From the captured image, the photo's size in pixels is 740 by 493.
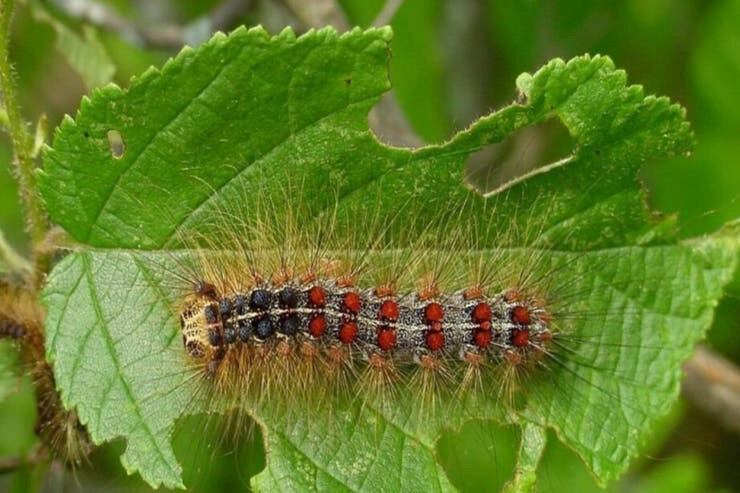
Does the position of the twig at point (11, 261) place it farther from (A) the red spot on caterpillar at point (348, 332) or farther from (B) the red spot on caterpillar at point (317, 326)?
(A) the red spot on caterpillar at point (348, 332)

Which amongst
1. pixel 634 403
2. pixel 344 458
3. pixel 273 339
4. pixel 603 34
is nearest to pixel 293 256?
pixel 273 339

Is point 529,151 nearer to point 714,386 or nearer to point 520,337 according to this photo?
Answer: point 714,386

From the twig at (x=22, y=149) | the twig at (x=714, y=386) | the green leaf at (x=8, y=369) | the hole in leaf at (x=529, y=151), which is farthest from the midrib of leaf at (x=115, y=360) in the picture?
the twig at (x=714, y=386)

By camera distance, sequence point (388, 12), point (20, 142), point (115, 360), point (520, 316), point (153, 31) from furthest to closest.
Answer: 1. point (153, 31)
2. point (388, 12)
3. point (520, 316)
4. point (115, 360)
5. point (20, 142)

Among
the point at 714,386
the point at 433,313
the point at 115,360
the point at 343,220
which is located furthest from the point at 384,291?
the point at 714,386

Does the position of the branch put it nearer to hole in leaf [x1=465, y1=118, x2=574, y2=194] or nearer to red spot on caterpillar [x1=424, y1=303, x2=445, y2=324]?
red spot on caterpillar [x1=424, y1=303, x2=445, y2=324]

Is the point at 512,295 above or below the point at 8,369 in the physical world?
above
